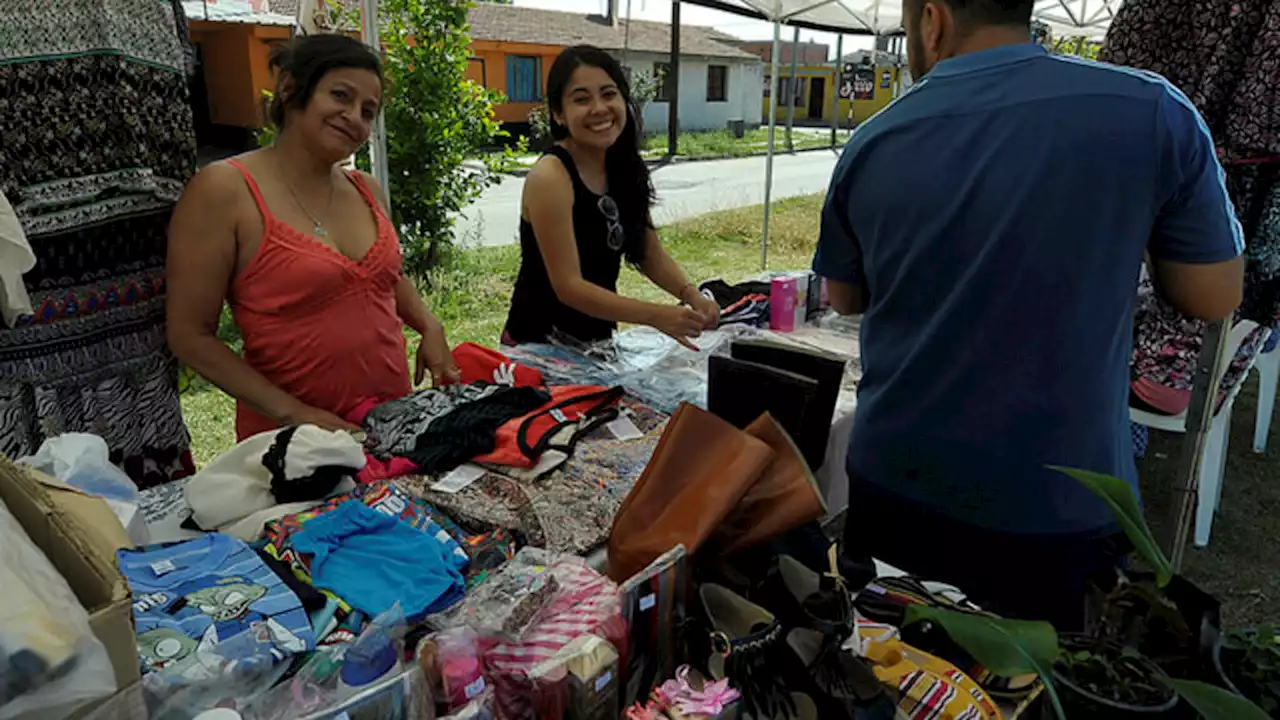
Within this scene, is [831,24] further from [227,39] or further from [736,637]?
[227,39]

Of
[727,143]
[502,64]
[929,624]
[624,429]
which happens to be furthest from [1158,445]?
[502,64]

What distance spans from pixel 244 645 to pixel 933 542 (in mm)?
1208

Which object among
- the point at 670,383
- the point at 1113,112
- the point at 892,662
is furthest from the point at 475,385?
the point at 1113,112

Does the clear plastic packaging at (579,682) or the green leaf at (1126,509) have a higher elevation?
the green leaf at (1126,509)

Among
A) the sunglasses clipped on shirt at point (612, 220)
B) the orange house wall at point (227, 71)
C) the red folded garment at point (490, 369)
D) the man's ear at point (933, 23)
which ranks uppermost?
the orange house wall at point (227, 71)

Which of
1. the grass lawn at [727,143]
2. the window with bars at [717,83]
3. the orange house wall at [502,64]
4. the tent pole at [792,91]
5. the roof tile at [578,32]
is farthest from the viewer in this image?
the window with bars at [717,83]

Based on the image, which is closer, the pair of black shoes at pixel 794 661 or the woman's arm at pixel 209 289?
the pair of black shoes at pixel 794 661

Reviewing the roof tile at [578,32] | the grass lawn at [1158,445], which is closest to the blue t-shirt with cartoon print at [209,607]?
the grass lawn at [1158,445]

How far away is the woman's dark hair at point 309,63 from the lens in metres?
1.85

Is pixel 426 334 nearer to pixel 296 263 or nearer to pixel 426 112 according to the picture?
pixel 296 263

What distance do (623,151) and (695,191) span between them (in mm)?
12965

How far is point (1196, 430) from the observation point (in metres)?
1.86

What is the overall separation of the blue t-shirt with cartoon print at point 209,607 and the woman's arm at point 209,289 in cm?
53

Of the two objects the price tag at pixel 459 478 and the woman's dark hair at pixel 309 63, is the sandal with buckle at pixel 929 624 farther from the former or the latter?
the woman's dark hair at pixel 309 63
